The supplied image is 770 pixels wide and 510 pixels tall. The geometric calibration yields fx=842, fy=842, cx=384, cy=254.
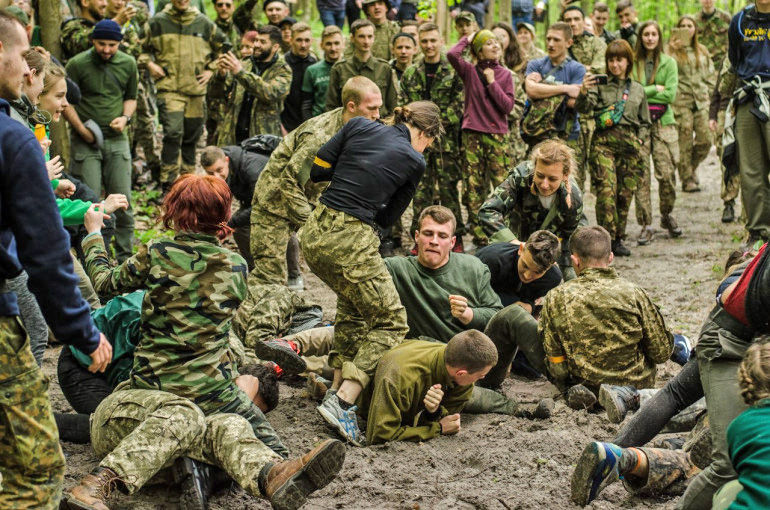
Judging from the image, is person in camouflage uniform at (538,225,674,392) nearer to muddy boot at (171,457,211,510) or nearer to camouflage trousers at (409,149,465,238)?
muddy boot at (171,457,211,510)

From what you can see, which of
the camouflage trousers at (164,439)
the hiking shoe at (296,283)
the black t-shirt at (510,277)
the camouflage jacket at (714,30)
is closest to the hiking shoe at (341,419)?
the camouflage trousers at (164,439)

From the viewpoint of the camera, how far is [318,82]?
10.1 metres

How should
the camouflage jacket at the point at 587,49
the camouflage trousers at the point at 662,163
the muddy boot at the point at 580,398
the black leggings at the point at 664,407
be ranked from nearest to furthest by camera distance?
1. the black leggings at the point at 664,407
2. the muddy boot at the point at 580,398
3. the camouflage trousers at the point at 662,163
4. the camouflage jacket at the point at 587,49

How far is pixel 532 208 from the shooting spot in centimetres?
723

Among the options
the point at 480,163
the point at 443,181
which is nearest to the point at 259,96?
the point at 443,181

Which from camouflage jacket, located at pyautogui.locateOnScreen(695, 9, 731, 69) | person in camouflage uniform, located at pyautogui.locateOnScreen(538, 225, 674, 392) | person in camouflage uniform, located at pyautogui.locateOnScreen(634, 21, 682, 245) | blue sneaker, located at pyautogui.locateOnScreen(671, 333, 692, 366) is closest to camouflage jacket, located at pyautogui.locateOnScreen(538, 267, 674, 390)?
person in camouflage uniform, located at pyautogui.locateOnScreen(538, 225, 674, 392)

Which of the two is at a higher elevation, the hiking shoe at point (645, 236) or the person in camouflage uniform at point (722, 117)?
the person in camouflage uniform at point (722, 117)

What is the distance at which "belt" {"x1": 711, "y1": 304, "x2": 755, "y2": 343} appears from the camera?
4.02 metres

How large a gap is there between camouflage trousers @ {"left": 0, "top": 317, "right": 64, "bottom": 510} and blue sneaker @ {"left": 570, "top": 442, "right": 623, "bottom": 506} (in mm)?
2370

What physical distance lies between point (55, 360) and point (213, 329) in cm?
272

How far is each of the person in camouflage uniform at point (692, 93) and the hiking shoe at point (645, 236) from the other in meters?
2.56

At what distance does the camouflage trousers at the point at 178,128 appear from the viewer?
1030cm

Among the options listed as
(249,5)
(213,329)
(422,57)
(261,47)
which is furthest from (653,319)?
(249,5)

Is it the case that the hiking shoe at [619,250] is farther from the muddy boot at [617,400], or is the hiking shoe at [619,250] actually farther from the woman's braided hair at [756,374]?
the woman's braided hair at [756,374]
